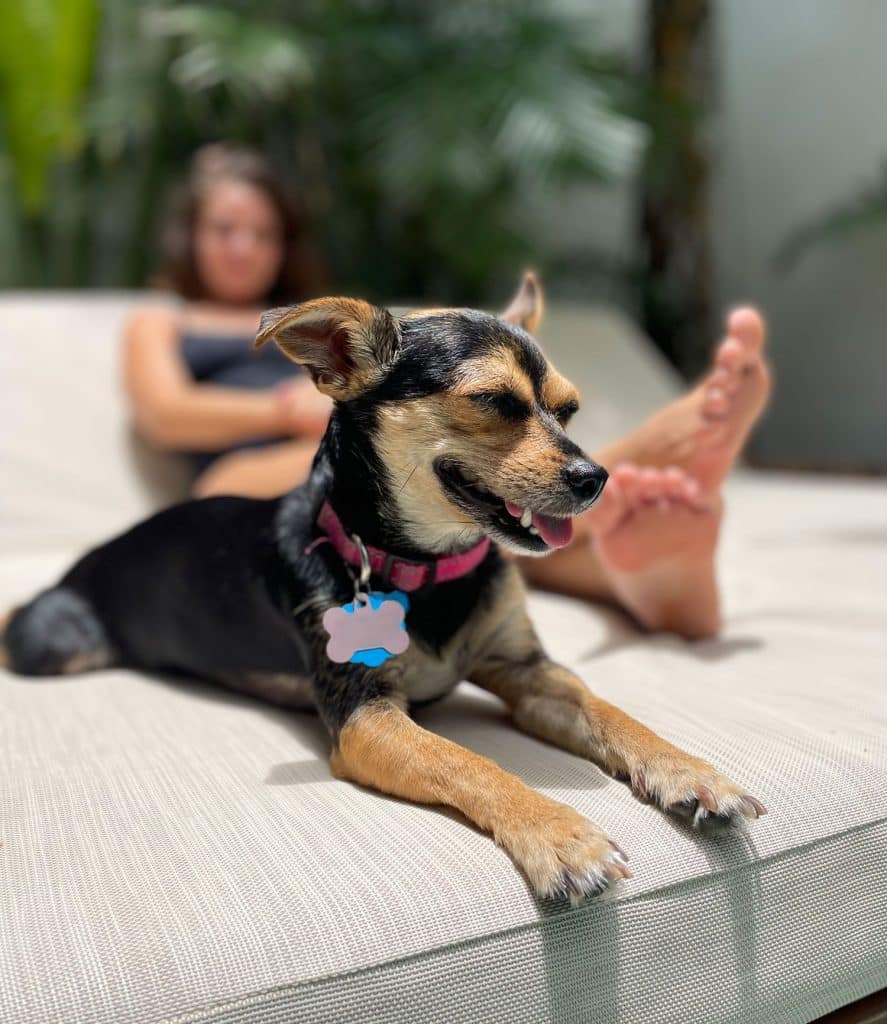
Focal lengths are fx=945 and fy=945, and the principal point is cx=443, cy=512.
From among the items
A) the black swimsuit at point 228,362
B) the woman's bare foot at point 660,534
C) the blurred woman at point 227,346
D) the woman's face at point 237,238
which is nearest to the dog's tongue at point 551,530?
the woman's bare foot at point 660,534

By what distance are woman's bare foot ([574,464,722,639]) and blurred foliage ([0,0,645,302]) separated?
4.90 feet

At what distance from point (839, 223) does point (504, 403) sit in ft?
7.79

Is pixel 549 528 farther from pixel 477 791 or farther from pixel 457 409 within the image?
pixel 477 791

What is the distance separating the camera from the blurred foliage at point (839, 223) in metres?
2.74

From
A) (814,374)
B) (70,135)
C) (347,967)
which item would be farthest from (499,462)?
(814,374)

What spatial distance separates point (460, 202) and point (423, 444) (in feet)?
6.70

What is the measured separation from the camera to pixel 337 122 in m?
2.99

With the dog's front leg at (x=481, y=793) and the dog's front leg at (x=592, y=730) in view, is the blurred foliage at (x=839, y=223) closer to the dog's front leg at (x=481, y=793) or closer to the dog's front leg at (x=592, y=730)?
the dog's front leg at (x=592, y=730)

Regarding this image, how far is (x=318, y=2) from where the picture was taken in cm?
282

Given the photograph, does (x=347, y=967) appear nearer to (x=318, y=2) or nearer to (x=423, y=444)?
(x=423, y=444)

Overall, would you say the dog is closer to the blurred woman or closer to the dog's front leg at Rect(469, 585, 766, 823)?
the dog's front leg at Rect(469, 585, 766, 823)

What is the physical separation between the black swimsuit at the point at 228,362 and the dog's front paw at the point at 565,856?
1477 millimetres

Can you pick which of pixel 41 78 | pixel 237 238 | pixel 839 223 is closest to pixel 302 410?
pixel 237 238

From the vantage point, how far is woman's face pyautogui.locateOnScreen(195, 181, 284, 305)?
213 centimetres
